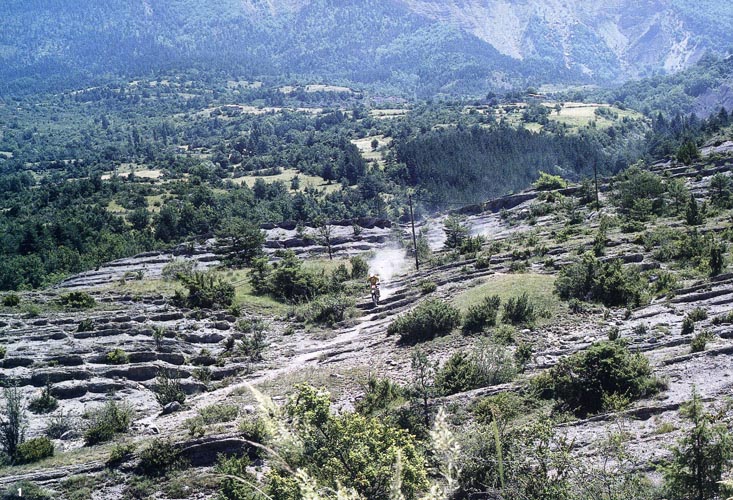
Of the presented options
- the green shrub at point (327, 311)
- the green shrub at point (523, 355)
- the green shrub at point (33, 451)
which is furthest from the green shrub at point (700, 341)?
the green shrub at point (327, 311)

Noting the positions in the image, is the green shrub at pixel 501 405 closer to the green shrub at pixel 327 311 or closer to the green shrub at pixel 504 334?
the green shrub at pixel 504 334

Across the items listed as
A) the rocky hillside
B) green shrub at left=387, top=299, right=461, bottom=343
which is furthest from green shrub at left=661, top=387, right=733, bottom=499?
green shrub at left=387, top=299, right=461, bottom=343

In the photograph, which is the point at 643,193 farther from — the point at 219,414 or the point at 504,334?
the point at 219,414

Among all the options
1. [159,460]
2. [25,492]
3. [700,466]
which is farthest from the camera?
[159,460]

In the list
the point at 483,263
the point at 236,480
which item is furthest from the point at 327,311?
the point at 236,480

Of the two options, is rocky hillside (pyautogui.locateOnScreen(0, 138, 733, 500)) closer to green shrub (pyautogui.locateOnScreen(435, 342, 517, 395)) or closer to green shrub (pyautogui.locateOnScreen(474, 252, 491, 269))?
green shrub (pyautogui.locateOnScreen(474, 252, 491, 269))

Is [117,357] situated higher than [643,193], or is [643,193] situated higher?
[643,193]
